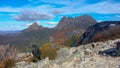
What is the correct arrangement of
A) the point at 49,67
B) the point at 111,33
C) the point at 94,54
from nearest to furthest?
the point at 49,67 → the point at 94,54 → the point at 111,33

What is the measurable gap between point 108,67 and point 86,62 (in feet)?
12.3

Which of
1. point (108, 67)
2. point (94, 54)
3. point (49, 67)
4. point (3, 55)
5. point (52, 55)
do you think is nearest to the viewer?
point (108, 67)

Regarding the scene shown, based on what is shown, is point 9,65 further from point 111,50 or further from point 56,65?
point 111,50

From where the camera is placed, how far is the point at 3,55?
47.8 metres

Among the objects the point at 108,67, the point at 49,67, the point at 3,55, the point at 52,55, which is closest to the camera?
the point at 108,67

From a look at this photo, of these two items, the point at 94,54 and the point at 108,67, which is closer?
the point at 108,67

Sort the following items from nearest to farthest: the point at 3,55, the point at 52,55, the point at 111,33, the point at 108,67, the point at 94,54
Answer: the point at 108,67
the point at 94,54
the point at 52,55
the point at 3,55
the point at 111,33

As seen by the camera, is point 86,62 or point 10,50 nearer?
point 86,62

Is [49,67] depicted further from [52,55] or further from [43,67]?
[52,55]

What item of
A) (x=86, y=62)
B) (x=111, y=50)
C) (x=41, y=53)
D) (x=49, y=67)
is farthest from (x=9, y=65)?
(x=111, y=50)

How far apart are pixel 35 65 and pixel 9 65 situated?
7.06 metres

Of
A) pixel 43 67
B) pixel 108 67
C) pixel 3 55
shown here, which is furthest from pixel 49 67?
pixel 3 55

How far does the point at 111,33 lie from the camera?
6194cm

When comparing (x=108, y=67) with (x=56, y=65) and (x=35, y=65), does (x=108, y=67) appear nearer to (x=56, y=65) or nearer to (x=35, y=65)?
(x=56, y=65)
